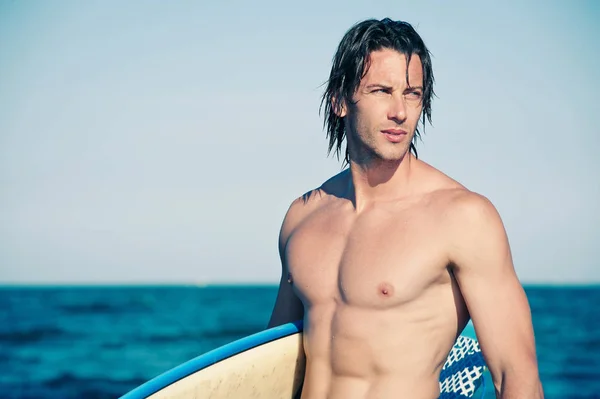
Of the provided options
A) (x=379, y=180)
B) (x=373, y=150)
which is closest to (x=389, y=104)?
(x=373, y=150)

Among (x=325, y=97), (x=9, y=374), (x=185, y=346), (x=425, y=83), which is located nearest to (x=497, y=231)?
(x=425, y=83)

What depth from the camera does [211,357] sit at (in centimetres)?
312

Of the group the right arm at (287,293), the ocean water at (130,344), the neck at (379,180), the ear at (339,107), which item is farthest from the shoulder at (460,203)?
the ocean water at (130,344)

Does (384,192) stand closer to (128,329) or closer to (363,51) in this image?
(363,51)

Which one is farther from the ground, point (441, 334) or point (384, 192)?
point (384, 192)

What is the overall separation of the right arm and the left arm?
817 millimetres

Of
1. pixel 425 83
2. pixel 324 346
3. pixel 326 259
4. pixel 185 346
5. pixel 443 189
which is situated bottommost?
pixel 185 346

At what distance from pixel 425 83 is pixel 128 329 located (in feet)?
58.7

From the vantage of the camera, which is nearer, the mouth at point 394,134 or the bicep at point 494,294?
the bicep at point 494,294

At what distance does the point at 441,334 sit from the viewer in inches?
105

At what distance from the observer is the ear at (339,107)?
9.79ft

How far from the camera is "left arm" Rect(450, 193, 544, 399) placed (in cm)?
249

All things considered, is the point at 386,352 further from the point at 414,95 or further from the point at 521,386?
the point at 414,95

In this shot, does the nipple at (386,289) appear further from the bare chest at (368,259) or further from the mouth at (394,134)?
the mouth at (394,134)
